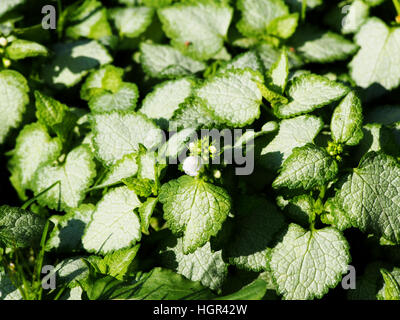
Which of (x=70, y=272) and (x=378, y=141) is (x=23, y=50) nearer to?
(x=70, y=272)

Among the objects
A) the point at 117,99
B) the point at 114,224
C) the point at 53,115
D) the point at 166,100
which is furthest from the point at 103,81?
the point at 114,224

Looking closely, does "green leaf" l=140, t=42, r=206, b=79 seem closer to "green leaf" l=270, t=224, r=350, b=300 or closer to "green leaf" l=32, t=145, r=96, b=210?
"green leaf" l=32, t=145, r=96, b=210

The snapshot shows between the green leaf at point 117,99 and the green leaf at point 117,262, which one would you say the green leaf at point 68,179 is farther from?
the green leaf at point 117,262

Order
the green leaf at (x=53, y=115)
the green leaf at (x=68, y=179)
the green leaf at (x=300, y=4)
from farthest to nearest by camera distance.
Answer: the green leaf at (x=300, y=4), the green leaf at (x=53, y=115), the green leaf at (x=68, y=179)

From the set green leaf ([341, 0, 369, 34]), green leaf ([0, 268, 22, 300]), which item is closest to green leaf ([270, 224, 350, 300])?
green leaf ([0, 268, 22, 300])

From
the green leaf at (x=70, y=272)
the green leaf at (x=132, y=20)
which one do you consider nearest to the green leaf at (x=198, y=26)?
the green leaf at (x=132, y=20)
